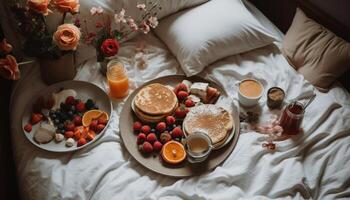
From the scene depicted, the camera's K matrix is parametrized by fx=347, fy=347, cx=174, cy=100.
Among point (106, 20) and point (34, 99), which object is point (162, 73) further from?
point (34, 99)

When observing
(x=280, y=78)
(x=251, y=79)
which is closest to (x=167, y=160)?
(x=251, y=79)

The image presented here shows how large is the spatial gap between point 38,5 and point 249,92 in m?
0.92

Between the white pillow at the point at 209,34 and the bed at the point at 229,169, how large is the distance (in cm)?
25

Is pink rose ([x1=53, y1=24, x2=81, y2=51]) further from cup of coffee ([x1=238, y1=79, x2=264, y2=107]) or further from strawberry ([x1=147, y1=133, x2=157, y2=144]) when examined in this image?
cup of coffee ([x1=238, y1=79, x2=264, y2=107])

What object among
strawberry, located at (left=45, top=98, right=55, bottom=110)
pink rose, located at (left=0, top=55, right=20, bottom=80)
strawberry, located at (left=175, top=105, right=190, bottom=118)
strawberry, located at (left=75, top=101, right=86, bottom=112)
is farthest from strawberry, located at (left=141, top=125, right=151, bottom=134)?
pink rose, located at (left=0, top=55, right=20, bottom=80)

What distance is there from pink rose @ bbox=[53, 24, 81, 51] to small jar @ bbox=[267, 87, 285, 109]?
33.0 inches

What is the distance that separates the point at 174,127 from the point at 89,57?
A: 58cm

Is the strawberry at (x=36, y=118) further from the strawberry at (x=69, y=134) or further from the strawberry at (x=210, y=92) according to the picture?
the strawberry at (x=210, y=92)

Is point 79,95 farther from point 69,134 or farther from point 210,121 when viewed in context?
point 210,121

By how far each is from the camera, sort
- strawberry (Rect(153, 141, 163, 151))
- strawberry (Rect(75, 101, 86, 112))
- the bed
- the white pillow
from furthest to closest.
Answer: the white pillow, strawberry (Rect(75, 101, 86, 112)), strawberry (Rect(153, 141, 163, 151)), the bed

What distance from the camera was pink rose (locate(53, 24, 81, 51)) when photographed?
1.37m

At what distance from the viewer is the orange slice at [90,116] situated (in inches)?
55.8

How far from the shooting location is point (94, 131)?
1395mm

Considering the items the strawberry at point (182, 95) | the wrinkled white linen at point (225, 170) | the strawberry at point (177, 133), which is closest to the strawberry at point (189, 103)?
the strawberry at point (182, 95)
